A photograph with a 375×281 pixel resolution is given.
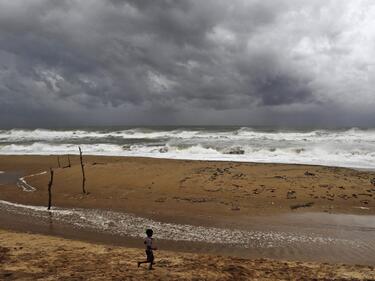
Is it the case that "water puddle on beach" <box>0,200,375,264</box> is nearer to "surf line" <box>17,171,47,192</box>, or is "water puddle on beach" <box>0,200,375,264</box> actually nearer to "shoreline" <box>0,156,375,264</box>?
"shoreline" <box>0,156,375,264</box>

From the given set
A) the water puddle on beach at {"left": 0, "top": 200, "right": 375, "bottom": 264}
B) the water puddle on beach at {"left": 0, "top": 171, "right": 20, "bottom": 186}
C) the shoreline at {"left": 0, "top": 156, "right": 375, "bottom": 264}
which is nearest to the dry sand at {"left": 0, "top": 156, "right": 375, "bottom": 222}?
the shoreline at {"left": 0, "top": 156, "right": 375, "bottom": 264}

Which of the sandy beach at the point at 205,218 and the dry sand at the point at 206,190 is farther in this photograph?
the dry sand at the point at 206,190

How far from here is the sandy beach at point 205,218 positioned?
9219mm

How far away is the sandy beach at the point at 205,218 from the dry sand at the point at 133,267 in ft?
0.09

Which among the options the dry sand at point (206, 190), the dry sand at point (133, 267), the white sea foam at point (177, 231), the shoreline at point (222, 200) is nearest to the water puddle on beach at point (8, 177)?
the shoreline at point (222, 200)

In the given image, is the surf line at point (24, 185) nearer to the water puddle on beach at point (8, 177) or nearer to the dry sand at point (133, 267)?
the water puddle on beach at point (8, 177)

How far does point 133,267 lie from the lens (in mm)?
9016

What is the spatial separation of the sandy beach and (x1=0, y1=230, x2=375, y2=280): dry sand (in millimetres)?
26

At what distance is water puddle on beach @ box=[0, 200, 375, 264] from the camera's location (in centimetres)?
1110

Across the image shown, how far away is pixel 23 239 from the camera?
1127 cm

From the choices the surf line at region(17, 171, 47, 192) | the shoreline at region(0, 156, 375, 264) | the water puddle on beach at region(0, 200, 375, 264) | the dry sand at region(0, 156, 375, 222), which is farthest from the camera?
the surf line at region(17, 171, 47, 192)

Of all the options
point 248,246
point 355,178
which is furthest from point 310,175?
point 248,246

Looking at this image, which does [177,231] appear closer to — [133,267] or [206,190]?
[133,267]

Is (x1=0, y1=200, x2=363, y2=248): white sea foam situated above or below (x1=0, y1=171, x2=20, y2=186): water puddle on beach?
below
